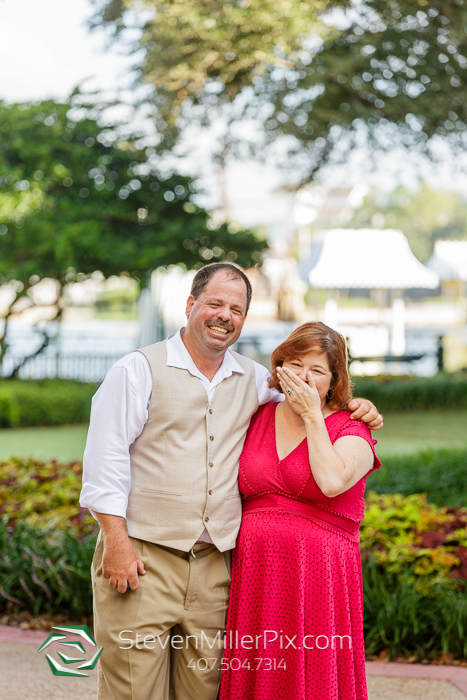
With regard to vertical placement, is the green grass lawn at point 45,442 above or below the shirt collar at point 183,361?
below

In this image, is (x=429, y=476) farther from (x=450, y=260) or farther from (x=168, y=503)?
(x=450, y=260)

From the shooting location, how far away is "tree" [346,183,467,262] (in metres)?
78.5

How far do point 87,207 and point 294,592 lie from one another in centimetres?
1046

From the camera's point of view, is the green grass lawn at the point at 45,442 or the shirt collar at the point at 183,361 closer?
the shirt collar at the point at 183,361

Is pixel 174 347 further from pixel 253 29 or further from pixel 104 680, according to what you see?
pixel 253 29

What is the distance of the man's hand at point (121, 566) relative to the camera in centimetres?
250

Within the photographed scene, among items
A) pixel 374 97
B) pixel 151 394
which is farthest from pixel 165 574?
pixel 374 97

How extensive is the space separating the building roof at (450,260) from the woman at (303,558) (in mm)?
16444

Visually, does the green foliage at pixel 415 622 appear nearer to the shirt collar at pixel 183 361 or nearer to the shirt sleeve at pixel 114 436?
the shirt collar at pixel 183 361

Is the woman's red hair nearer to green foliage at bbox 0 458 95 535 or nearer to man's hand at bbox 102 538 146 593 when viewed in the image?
man's hand at bbox 102 538 146 593

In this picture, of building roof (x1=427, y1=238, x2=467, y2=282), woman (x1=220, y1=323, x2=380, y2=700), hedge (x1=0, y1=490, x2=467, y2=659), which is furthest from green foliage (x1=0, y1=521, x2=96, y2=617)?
building roof (x1=427, y1=238, x2=467, y2=282)

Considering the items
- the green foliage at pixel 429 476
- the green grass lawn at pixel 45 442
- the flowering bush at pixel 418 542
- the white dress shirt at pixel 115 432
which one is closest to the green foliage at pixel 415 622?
the flowering bush at pixel 418 542

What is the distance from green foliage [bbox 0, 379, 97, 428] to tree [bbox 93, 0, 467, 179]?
5174 mm

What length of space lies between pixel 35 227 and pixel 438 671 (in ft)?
32.6
